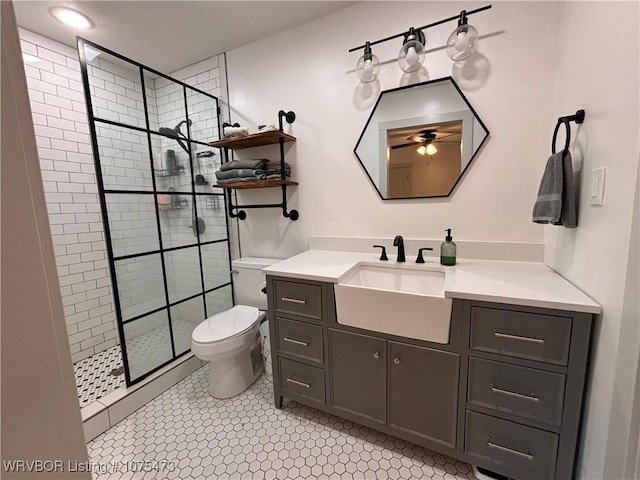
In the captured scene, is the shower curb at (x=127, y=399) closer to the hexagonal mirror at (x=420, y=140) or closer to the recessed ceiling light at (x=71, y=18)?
the hexagonal mirror at (x=420, y=140)

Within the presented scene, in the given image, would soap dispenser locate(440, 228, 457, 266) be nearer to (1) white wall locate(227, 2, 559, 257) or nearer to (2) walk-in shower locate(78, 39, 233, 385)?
(1) white wall locate(227, 2, 559, 257)

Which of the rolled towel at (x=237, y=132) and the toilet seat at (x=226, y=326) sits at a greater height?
the rolled towel at (x=237, y=132)

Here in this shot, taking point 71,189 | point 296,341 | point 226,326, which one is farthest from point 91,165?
point 296,341

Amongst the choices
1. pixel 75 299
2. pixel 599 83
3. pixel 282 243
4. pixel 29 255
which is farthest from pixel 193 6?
pixel 75 299

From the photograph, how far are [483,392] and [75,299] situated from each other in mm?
2810

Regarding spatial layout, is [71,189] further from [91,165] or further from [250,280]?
[250,280]

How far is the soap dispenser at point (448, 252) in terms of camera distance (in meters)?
1.46

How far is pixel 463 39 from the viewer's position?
1324 mm

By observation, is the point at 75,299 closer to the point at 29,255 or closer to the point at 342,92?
the point at 29,255

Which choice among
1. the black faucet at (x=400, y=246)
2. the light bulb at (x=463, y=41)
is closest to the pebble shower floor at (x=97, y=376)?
the black faucet at (x=400, y=246)

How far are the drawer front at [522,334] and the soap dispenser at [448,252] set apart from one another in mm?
452

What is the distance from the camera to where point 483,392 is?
3.55 feet

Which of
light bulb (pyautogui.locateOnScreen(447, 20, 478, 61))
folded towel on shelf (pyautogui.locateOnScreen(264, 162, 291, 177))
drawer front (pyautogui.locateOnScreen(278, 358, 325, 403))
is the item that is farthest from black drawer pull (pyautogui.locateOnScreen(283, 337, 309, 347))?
light bulb (pyautogui.locateOnScreen(447, 20, 478, 61))

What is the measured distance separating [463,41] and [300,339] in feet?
5.83
